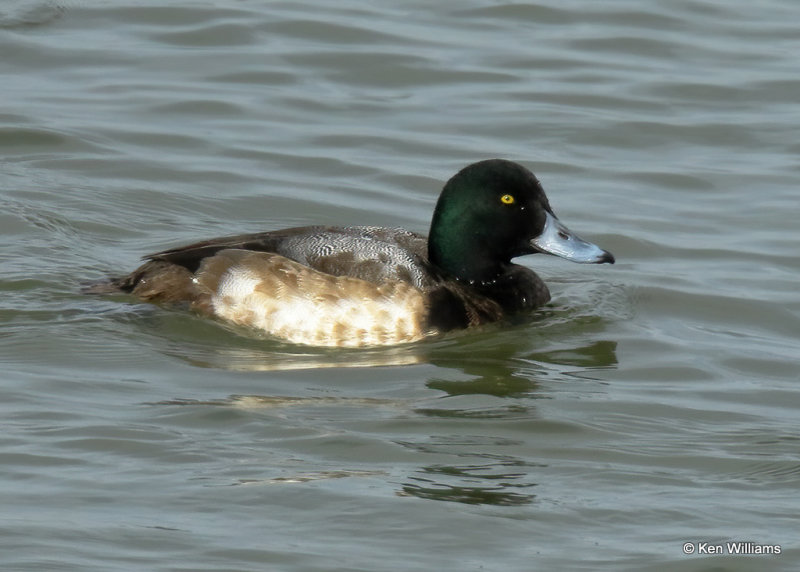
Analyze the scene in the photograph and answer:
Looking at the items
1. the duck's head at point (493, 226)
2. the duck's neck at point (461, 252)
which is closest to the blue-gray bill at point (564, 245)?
the duck's head at point (493, 226)

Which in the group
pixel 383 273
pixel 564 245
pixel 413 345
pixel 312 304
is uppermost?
pixel 564 245

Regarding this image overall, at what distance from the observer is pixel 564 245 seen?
8.95 m

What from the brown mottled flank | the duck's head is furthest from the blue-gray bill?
the brown mottled flank

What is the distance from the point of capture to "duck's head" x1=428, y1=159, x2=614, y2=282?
8.83 meters

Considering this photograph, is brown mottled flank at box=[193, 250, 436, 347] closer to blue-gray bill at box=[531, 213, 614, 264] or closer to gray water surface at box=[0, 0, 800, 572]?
gray water surface at box=[0, 0, 800, 572]

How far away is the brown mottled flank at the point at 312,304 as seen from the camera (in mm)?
8414

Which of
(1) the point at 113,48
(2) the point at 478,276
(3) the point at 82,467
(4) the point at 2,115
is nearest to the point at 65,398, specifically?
(3) the point at 82,467

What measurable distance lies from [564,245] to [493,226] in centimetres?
42

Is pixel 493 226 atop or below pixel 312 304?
atop

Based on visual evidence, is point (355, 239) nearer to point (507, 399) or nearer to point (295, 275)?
point (295, 275)

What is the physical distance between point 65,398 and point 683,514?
287 cm

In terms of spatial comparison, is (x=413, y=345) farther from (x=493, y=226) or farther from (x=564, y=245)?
→ (x=564, y=245)

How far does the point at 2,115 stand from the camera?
39.9ft

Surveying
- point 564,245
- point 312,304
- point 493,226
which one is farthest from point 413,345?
point 564,245
